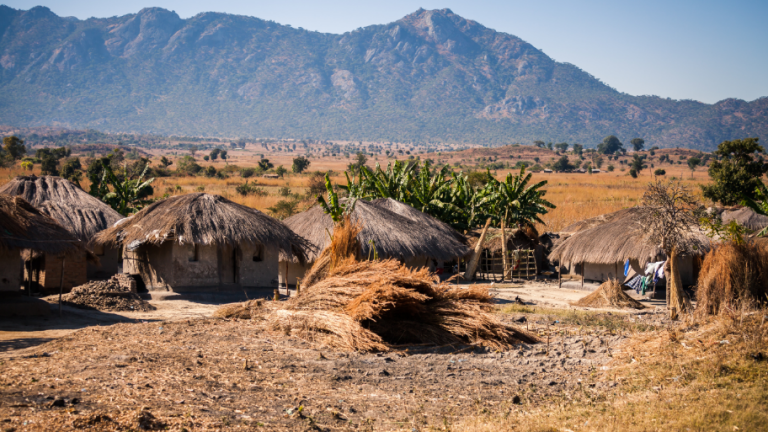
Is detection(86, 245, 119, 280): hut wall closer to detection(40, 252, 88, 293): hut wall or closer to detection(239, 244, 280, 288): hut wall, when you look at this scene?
detection(40, 252, 88, 293): hut wall

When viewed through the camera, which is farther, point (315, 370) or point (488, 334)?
point (488, 334)

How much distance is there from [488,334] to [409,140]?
172 metres

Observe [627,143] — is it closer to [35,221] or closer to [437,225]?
[437,225]

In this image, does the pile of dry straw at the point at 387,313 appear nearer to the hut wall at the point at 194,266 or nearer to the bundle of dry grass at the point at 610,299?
the hut wall at the point at 194,266

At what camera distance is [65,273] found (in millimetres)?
15781

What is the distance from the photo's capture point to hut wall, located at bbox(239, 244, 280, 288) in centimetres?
1677

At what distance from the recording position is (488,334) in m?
9.48

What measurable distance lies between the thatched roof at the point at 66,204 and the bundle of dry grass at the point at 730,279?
51.3ft

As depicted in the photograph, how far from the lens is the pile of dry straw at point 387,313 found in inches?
351

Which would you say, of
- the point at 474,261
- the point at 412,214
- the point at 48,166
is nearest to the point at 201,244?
the point at 412,214

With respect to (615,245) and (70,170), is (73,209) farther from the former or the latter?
(70,170)

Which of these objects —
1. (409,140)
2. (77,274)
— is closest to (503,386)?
(77,274)

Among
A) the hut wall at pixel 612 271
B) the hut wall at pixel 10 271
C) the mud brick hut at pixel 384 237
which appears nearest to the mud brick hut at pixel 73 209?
the hut wall at pixel 10 271

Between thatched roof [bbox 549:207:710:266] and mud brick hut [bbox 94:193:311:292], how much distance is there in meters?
8.90
